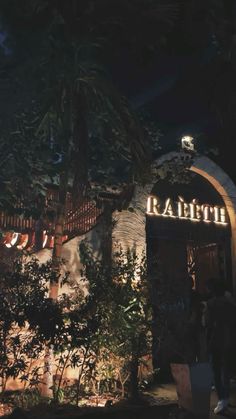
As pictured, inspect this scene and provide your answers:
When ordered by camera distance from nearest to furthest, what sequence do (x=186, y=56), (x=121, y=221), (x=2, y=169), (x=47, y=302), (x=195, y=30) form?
1. (x=47, y=302)
2. (x=2, y=169)
3. (x=121, y=221)
4. (x=195, y=30)
5. (x=186, y=56)

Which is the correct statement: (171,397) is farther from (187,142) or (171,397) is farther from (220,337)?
(187,142)

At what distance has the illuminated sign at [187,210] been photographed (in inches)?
405

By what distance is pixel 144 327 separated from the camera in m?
6.88

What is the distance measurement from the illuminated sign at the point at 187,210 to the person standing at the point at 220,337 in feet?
11.7

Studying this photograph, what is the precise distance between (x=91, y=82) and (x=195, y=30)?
178 inches

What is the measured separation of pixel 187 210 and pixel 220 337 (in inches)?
173

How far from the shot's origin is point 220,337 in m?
6.71

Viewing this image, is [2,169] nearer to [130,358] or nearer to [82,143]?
[82,143]

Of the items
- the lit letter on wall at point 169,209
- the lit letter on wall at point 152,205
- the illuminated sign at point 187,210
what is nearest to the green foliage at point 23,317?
the lit letter on wall at point 152,205

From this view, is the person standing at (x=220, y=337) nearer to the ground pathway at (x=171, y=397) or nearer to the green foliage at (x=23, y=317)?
the ground pathway at (x=171, y=397)

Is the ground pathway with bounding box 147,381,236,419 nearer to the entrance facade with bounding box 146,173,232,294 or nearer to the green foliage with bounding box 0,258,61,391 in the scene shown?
the entrance facade with bounding box 146,173,232,294

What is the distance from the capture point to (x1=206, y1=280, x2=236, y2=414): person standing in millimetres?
6695

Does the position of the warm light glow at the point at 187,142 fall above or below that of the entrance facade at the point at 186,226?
above

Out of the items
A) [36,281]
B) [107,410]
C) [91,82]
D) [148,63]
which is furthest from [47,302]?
[148,63]
